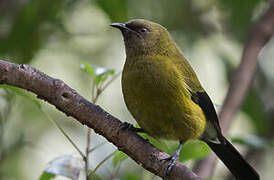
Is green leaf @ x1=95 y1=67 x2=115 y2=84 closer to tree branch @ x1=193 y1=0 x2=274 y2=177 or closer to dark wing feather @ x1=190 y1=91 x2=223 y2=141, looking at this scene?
dark wing feather @ x1=190 y1=91 x2=223 y2=141

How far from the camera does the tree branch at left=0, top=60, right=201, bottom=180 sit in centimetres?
255

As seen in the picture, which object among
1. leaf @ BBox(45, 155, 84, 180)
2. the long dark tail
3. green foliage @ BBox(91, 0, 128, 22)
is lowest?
the long dark tail

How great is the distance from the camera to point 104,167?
336 centimetres

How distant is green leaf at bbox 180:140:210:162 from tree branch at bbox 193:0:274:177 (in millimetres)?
1018

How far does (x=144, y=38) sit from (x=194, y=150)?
4.06 feet

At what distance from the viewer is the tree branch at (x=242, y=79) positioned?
13.6 feet

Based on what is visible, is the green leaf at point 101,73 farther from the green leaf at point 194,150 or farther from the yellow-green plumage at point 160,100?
the green leaf at point 194,150

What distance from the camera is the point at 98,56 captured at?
19.4 ft

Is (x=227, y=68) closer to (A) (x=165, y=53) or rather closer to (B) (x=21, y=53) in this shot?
(A) (x=165, y=53)

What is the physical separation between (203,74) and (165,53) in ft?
9.18

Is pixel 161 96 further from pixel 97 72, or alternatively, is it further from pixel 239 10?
pixel 239 10

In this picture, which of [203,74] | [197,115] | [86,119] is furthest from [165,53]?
[203,74]

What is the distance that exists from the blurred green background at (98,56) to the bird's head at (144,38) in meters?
0.10

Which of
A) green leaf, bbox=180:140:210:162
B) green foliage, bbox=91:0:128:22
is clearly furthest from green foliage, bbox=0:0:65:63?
green leaf, bbox=180:140:210:162
